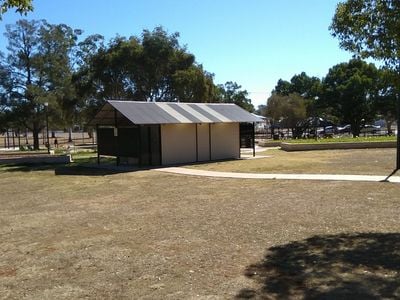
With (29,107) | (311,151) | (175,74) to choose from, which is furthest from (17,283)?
(29,107)

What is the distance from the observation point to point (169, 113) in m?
26.4

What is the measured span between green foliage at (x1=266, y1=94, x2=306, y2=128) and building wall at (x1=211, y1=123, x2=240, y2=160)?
36210 millimetres

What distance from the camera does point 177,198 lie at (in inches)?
547

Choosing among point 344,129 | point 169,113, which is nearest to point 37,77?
point 169,113

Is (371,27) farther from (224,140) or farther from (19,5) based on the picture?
(224,140)

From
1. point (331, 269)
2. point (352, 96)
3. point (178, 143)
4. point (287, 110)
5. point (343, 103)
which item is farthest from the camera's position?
point (287, 110)

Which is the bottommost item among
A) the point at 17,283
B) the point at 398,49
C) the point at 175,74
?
the point at 17,283

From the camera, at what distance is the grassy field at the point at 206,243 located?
616 cm

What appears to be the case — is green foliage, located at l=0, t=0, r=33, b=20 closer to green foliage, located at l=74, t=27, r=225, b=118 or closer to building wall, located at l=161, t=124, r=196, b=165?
building wall, located at l=161, t=124, r=196, b=165

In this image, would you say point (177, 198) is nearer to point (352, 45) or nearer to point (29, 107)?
point (352, 45)

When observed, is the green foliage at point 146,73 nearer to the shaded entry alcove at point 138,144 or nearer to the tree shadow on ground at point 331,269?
the shaded entry alcove at point 138,144

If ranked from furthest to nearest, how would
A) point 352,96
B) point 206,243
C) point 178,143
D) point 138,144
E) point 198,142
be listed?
point 352,96 < point 198,142 < point 178,143 < point 138,144 < point 206,243

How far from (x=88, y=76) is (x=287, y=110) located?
29.7 meters

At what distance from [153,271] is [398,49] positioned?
16.9ft
